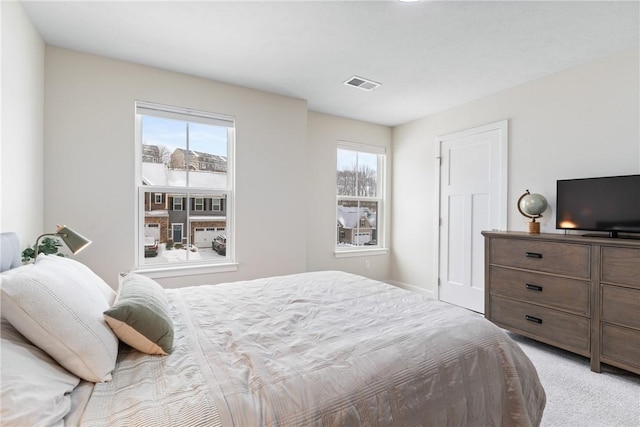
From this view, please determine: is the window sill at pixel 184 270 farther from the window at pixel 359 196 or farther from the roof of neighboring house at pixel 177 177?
the window at pixel 359 196

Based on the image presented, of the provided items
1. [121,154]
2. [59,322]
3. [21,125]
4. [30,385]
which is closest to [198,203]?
[121,154]

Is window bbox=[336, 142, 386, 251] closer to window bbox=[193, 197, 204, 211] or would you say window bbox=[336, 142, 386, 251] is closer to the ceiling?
the ceiling

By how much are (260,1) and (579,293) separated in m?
3.18

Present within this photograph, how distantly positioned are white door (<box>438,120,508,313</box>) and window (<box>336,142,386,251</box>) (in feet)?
3.37

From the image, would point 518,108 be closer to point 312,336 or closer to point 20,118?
point 312,336

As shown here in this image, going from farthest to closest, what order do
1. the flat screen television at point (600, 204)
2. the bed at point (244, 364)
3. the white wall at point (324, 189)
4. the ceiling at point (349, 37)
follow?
the white wall at point (324, 189)
the flat screen television at point (600, 204)
the ceiling at point (349, 37)
the bed at point (244, 364)

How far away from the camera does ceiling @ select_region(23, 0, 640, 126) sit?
81.5 inches

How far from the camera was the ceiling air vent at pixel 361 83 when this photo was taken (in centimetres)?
316

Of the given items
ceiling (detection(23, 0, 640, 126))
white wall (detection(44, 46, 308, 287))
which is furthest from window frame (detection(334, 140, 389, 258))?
ceiling (detection(23, 0, 640, 126))

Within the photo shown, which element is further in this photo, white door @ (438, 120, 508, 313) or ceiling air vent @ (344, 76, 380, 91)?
white door @ (438, 120, 508, 313)

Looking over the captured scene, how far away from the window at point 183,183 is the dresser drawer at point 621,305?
130 inches

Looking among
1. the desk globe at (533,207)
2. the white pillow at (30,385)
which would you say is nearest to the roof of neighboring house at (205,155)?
the white pillow at (30,385)

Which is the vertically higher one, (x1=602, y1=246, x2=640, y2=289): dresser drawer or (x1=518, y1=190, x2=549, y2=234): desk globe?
(x1=518, y1=190, x2=549, y2=234): desk globe

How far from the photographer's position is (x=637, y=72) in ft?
8.27
